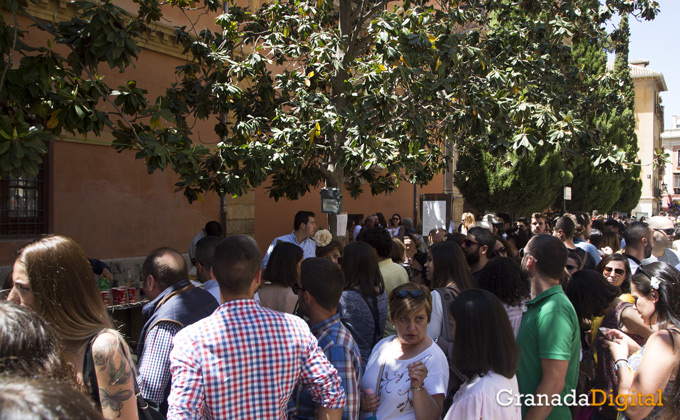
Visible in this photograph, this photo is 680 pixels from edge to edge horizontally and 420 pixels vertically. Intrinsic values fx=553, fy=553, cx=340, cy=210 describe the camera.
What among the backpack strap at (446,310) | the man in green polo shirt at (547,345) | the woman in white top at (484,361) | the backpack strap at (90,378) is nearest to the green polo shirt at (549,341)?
the man in green polo shirt at (547,345)

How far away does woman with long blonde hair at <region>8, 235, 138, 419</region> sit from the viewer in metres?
2.25

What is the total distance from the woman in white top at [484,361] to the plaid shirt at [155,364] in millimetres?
1523

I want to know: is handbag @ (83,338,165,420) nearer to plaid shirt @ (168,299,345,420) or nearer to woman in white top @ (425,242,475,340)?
plaid shirt @ (168,299,345,420)

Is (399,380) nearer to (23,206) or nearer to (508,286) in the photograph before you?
(508,286)

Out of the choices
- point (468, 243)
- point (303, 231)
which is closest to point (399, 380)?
point (468, 243)

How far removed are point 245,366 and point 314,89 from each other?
7.24 m

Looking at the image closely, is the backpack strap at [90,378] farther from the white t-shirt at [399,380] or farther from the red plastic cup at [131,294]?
the red plastic cup at [131,294]

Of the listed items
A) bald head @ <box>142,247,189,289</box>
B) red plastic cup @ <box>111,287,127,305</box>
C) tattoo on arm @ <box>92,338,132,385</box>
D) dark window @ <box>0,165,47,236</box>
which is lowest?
red plastic cup @ <box>111,287,127,305</box>

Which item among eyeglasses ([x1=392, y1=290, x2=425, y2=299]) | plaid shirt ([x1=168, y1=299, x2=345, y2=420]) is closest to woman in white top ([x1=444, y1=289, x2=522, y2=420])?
eyeglasses ([x1=392, y1=290, x2=425, y2=299])

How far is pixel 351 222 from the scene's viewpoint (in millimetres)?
16672

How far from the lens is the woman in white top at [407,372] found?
10.2ft

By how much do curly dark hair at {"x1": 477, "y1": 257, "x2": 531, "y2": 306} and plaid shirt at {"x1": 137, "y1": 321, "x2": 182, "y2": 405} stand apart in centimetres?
231

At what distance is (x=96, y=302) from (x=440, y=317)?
2.53m

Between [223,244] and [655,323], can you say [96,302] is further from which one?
[655,323]
